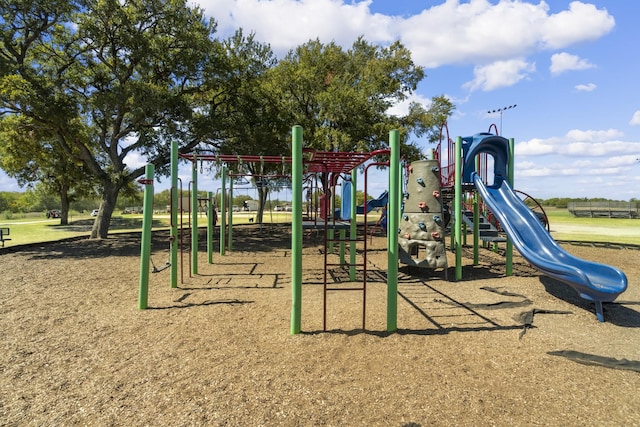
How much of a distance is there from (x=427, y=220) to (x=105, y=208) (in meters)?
15.1

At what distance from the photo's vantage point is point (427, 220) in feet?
28.3

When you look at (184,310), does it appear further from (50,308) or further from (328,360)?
(328,360)

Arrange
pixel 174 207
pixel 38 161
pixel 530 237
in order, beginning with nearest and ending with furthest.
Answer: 1. pixel 174 207
2. pixel 530 237
3. pixel 38 161

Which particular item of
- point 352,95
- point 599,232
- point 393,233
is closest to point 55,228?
point 352,95

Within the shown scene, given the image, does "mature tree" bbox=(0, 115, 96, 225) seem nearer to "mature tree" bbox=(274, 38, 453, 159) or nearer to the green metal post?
"mature tree" bbox=(274, 38, 453, 159)

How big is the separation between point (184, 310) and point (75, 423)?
121 inches

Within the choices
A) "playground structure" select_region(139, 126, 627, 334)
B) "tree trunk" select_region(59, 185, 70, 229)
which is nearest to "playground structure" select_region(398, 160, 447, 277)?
"playground structure" select_region(139, 126, 627, 334)

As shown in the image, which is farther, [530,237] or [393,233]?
[530,237]

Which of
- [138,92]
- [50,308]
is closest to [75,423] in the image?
[50,308]

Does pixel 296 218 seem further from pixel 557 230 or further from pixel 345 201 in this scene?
pixel 557 230

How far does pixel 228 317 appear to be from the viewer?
5508 mm

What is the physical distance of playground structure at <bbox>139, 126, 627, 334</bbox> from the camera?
4848 millimetres

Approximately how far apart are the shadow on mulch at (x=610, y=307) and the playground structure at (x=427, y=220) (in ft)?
1.24

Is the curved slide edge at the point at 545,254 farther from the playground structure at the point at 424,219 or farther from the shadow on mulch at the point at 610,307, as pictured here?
the playground structure at the point at 424,219
